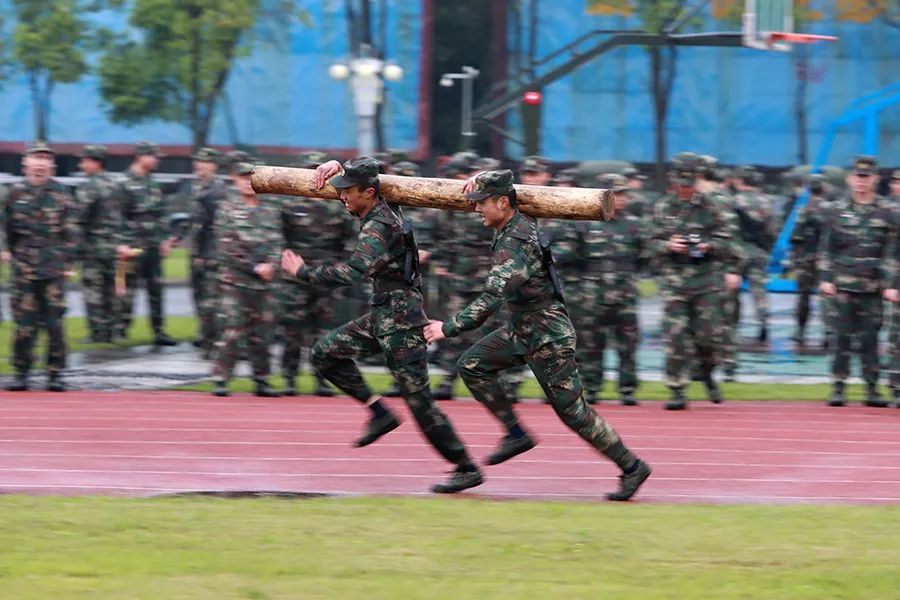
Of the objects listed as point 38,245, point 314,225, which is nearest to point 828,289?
point 314,225

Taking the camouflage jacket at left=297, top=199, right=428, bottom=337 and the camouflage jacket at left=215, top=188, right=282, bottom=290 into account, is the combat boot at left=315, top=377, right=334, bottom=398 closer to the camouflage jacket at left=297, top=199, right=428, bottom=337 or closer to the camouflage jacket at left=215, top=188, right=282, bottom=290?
the camouflage jacket at left=215, top=188, right=282, bottom=290

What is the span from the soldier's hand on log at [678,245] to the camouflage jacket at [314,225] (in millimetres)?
2849

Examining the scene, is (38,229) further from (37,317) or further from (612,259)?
(612,259)

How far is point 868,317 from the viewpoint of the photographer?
48.0 feet

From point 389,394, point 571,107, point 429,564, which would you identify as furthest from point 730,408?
point 571,107

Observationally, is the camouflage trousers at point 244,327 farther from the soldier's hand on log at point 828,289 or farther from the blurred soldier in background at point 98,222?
the soldier's hand on log at point 828,289

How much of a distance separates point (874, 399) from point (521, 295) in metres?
6.63

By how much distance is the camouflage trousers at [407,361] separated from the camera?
9.65 metres

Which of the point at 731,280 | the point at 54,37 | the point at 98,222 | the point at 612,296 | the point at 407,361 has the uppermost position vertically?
the point at 54,37

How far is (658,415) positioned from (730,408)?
3.27 ft

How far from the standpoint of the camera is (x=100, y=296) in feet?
61.2

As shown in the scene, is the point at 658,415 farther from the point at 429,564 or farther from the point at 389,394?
the point at 429,564

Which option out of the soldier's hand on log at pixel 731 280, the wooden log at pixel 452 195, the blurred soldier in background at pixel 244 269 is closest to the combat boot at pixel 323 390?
the blurred soldier in background at pixel 244 269

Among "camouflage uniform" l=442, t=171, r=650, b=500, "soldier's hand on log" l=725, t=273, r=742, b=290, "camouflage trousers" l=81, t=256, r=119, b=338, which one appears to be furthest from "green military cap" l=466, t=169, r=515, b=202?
"camouflage trousers" l=81, t=256, r=119, b=338
